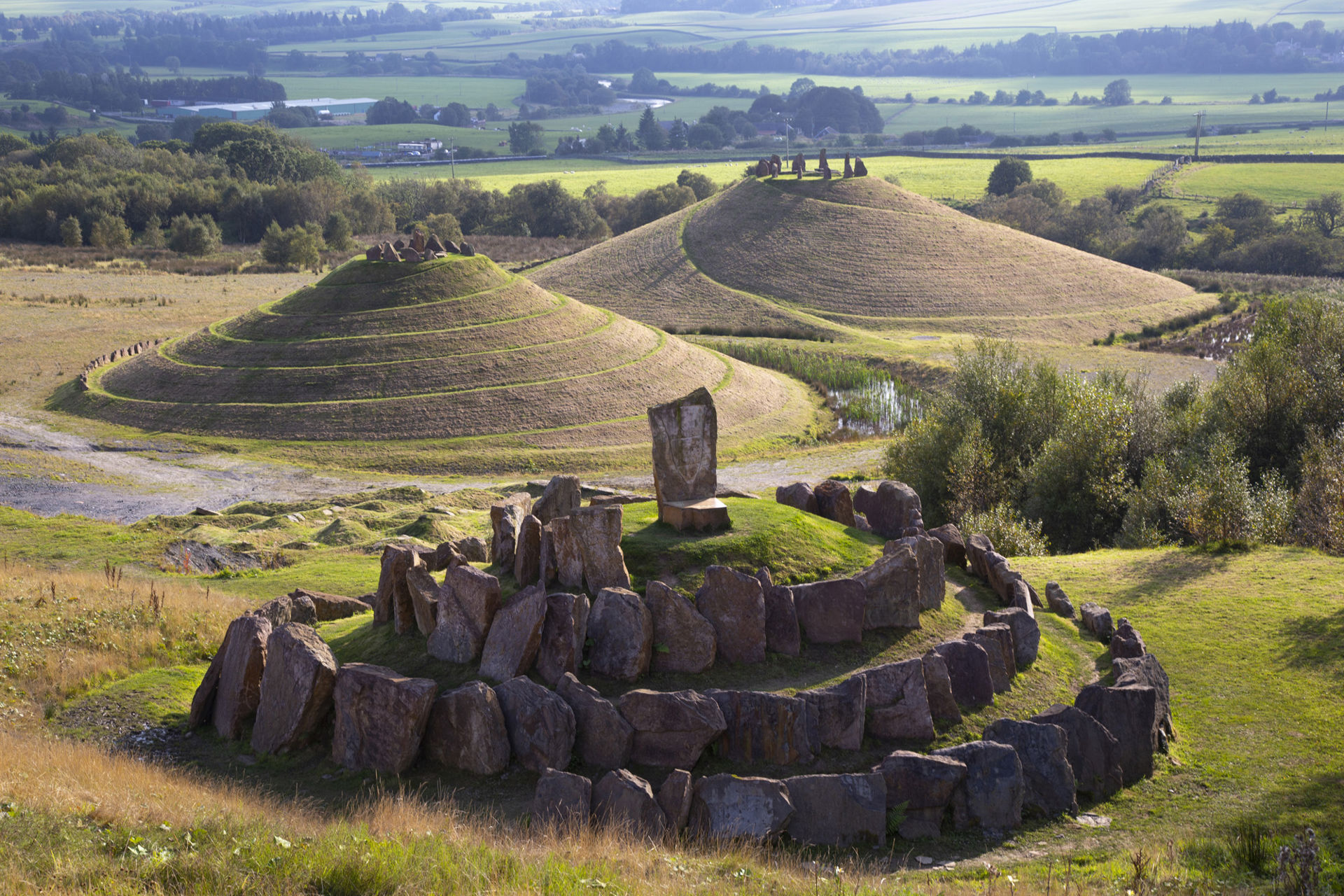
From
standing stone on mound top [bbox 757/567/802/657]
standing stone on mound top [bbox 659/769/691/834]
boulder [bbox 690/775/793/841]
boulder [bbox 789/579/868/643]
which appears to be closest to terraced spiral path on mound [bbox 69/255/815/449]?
boulder [bbox 789/579/868/643]

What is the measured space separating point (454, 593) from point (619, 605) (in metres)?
2.56

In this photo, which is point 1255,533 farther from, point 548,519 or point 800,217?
point 800,217

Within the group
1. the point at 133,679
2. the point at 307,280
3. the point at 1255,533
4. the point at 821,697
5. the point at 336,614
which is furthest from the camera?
the point at 307,280

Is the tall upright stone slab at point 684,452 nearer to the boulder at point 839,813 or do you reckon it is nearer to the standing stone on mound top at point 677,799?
the standing stone on mound top at point 677,799

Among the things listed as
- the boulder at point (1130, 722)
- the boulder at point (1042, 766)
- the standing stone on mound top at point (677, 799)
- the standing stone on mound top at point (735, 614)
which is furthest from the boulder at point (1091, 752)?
the standing stone on mound top at point (677, 799)

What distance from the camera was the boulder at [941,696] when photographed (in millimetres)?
14516

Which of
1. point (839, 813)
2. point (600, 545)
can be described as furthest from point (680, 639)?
point (839, 813)

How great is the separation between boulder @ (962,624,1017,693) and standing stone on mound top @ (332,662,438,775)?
26.7 ft

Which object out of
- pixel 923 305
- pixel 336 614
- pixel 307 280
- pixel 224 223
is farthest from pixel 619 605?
pixel 224 223

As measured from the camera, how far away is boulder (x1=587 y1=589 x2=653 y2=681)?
48.3 ft

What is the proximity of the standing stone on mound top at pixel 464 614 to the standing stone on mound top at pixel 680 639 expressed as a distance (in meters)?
2.43

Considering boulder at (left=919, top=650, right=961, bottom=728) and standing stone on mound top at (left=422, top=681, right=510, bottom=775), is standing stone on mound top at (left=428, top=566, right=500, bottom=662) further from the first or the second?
boulder at (left=919, top=650, right=961, bottom=728)

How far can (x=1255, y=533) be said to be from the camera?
86.1 ft

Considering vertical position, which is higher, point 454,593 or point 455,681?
point 454,593
